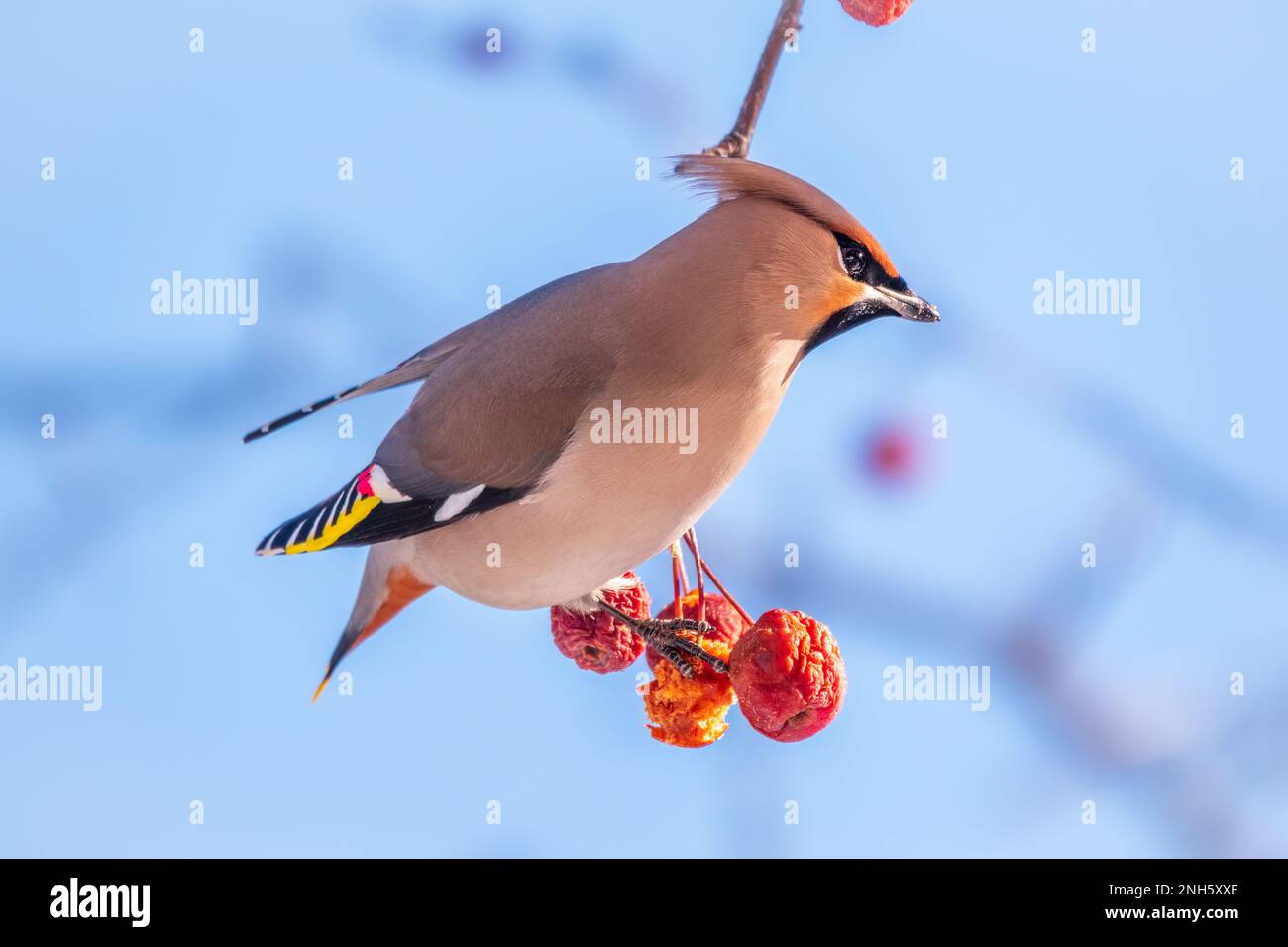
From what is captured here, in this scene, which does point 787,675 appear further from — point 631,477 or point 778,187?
point 778,187

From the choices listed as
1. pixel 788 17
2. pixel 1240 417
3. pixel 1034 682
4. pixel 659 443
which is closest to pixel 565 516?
pixel 659 443

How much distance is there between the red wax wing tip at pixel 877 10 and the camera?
5.53 feet

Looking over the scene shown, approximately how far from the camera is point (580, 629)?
6.40 ft

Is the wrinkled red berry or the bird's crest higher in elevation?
the bird's crest

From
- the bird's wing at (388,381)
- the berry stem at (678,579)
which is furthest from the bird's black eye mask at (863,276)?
the bird's wing at (388,381)

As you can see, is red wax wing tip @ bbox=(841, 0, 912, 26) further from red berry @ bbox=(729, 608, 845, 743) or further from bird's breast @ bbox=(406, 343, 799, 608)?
red berry @ bbox=(729, 608, 845, 743)

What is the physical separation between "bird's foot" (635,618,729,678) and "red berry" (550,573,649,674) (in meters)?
0.08

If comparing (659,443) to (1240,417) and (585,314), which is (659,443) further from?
(1240,417)

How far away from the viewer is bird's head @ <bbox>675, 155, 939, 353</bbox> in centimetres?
165

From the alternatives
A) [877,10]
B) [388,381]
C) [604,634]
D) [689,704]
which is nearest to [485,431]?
[388,381]

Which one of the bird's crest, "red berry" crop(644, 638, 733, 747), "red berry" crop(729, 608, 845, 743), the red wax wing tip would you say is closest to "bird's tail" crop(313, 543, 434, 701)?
"red berry" crop(644, 638, 733, 747)

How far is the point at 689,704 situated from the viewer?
1.70 m

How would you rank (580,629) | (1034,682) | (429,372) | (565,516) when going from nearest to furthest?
1. (565,516)
2. (580,629)
3. (429,372)
4. (1034,682)

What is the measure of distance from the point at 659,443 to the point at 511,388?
275 millimetres
